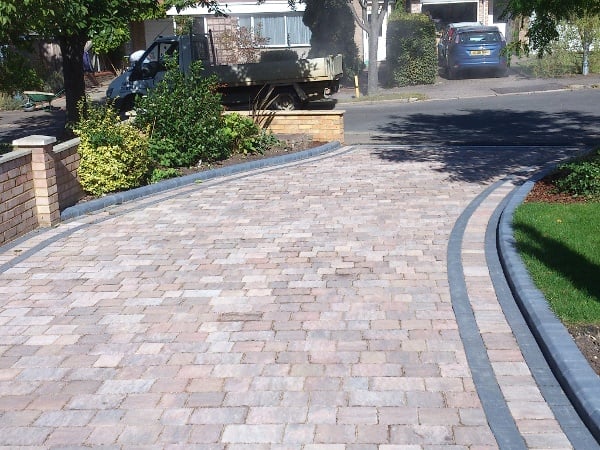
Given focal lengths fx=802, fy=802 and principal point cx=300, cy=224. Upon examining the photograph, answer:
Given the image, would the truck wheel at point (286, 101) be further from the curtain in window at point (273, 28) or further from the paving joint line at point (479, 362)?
the curtain in window at point (273, 28)

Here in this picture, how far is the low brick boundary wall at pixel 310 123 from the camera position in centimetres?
1636

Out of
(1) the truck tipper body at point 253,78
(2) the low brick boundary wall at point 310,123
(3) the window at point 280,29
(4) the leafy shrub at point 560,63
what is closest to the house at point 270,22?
(3) the window at point 280,29

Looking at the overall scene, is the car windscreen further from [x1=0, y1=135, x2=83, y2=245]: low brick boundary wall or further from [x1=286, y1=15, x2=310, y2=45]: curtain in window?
[x1=0, y1=135, x2=83, y2=245]: low brick boundary wall

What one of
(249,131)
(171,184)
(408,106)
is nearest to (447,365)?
(171,184)

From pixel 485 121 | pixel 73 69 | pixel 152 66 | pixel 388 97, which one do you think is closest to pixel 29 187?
pixel 73 69

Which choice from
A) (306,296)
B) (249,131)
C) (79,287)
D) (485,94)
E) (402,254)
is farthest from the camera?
(485,94)

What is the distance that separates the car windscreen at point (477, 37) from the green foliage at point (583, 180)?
20.0m

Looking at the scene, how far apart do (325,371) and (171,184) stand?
7.06 meters

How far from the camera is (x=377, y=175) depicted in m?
13.0

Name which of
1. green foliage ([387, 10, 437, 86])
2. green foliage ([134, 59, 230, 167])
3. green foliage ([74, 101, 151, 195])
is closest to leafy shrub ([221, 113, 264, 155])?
green foliage ([134, 59, 230, 167])

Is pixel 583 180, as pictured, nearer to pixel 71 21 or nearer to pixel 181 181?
pixel 181 181

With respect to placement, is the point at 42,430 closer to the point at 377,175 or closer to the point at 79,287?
the point at 79,287

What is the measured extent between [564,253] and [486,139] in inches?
383

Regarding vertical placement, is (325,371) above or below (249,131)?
below
